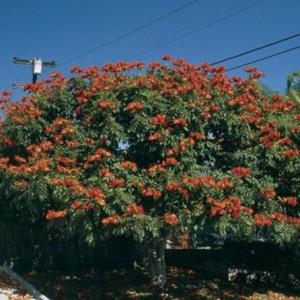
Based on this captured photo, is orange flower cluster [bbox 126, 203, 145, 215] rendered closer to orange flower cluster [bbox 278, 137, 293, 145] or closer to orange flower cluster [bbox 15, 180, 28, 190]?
orange flower cluster [bbox 15, 180, 28, 190]

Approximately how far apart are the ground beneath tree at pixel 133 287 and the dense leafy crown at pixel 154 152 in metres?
2.68

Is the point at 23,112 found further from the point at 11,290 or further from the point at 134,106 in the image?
the point at 11,290

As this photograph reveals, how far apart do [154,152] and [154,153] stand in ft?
0.17

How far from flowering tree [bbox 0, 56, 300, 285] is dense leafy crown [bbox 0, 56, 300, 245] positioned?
23mm

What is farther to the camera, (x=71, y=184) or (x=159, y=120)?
(x=159, y=120)

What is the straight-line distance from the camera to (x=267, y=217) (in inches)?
406

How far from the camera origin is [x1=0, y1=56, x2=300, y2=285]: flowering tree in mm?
9672

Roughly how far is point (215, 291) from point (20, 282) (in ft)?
16.1

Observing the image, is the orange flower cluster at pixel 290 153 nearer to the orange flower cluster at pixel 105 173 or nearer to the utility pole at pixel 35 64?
the orange flower cluster at pixel 105 173

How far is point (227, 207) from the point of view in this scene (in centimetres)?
962

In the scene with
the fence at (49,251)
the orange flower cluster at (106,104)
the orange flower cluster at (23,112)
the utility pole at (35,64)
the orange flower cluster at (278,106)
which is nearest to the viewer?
the orange flower cluster at (106,104)

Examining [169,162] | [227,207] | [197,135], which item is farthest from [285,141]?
[169,162]

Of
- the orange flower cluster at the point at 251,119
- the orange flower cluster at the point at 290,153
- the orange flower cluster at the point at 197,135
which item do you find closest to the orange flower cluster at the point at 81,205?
the orange flower cluster at the point at 197,135

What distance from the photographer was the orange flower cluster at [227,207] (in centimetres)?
942
